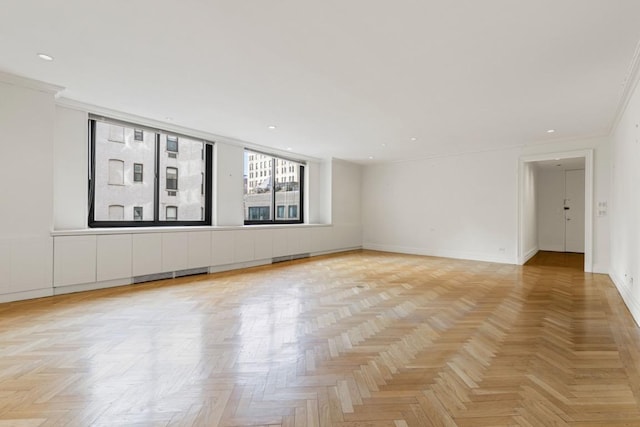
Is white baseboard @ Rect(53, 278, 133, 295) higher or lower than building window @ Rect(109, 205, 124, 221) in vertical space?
lower

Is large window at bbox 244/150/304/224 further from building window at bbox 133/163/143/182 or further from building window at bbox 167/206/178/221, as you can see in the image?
building window at bbox 133/163/143/182

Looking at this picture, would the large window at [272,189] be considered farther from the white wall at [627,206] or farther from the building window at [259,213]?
the white wall at [627,206]

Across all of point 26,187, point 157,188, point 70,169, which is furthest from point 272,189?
point 26,187

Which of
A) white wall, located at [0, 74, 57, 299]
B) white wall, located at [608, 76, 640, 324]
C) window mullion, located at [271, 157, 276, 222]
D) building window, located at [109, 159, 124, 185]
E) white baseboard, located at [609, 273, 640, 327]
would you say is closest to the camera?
white baseboard, located at [609, 273, 640, 327]

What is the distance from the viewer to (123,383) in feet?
6.49

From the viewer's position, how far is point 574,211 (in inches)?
341

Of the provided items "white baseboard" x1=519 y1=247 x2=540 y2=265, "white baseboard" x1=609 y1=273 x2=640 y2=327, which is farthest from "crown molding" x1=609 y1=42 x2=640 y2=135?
"white baseboard" x1=519 y1=247 x2=540 y2=265

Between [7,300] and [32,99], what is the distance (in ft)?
7.76

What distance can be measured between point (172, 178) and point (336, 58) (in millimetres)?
4065

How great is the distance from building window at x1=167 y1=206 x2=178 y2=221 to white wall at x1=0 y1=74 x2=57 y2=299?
189 cm

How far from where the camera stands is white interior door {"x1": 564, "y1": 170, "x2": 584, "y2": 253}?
8.55 meters

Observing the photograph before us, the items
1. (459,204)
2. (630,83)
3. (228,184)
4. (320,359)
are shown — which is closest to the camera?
(320,359)

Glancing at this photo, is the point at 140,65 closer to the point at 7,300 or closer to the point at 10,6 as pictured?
the point at 10,6

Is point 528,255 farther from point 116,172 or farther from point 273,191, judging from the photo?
point 116,172
